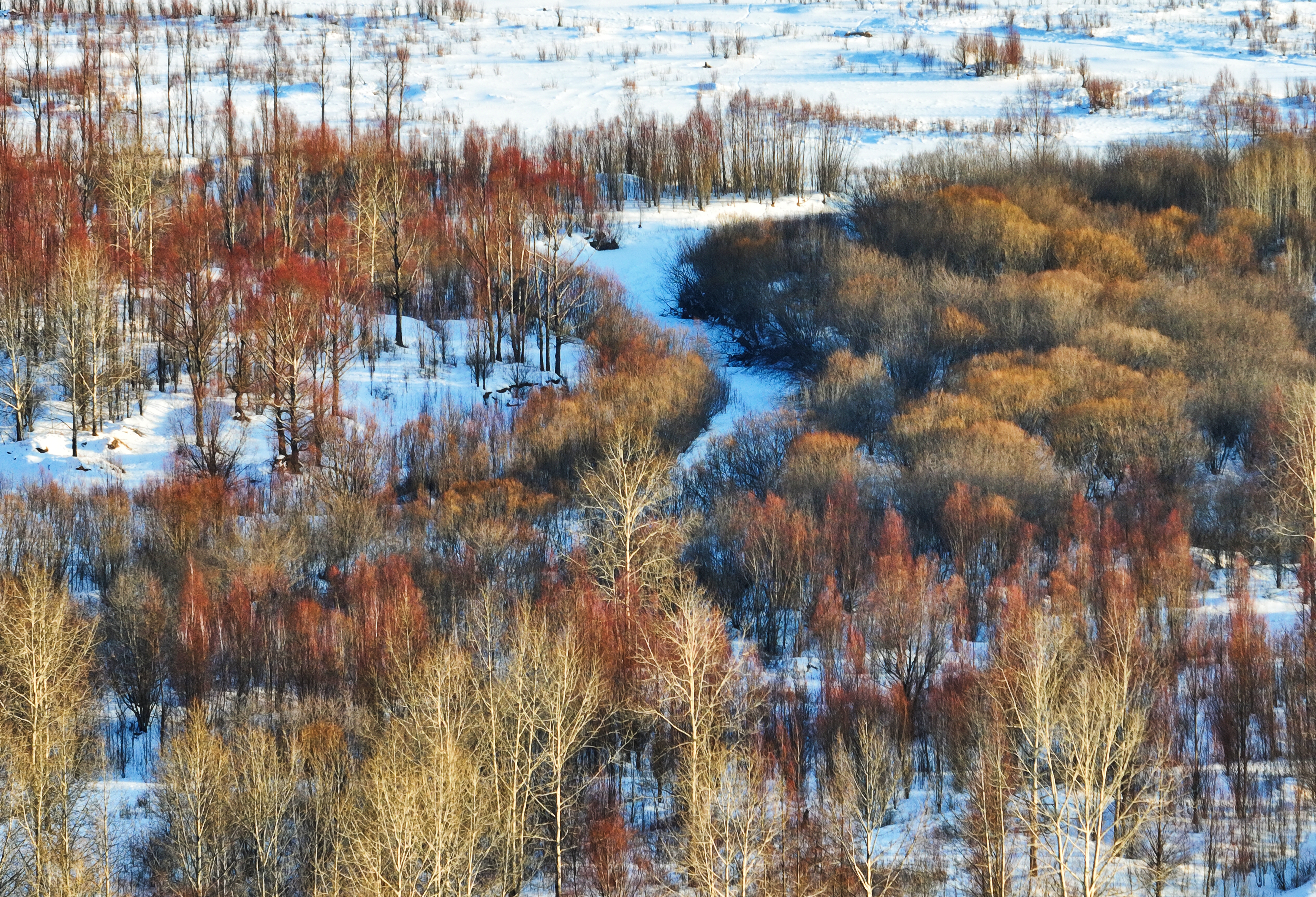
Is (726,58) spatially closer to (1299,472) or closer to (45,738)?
(1299,472)

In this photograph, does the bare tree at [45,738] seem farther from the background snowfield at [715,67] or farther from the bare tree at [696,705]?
the background snowfield at [715,67]

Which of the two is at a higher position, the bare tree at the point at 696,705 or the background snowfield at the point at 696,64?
the background snowfield at the point at 696,64

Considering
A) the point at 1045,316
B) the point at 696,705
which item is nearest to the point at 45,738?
the point at 696,705

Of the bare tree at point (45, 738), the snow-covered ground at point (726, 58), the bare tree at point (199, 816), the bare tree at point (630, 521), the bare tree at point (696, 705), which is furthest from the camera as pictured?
the snow-covered ground at point (726, 58)

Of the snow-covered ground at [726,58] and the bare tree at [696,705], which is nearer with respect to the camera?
the bare tree at [696,705]

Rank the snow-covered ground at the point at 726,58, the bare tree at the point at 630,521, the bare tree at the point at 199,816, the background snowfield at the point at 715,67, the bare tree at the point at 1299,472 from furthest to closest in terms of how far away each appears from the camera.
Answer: the snow-covered ground at the point at 726,58
the background snowfield at the point at 715,67
the bare tree at the point at 1299,472
the bare tree at the point at 630,521
the bare tree at the point at 199,816

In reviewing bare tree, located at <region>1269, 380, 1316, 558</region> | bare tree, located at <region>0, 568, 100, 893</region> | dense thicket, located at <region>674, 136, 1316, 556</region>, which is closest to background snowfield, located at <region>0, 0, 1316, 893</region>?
dense thicket, located at <region>674, 136, 1316, 556</region>

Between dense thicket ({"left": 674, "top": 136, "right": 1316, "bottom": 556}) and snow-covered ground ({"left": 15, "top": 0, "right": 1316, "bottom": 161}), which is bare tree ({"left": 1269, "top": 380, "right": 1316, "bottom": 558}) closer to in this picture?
dense thicket ({"left": 674, "top": 136, "right": 1316, "bottom": 556})

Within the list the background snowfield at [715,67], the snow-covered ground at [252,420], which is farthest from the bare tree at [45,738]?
the background snowfield at [715,67]

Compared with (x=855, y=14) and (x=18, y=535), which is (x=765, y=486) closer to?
(x=18, y=535)

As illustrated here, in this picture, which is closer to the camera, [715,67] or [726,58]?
[715,67]

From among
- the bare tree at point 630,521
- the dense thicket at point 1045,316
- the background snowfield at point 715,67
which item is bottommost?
the bare tree at point 630,521
